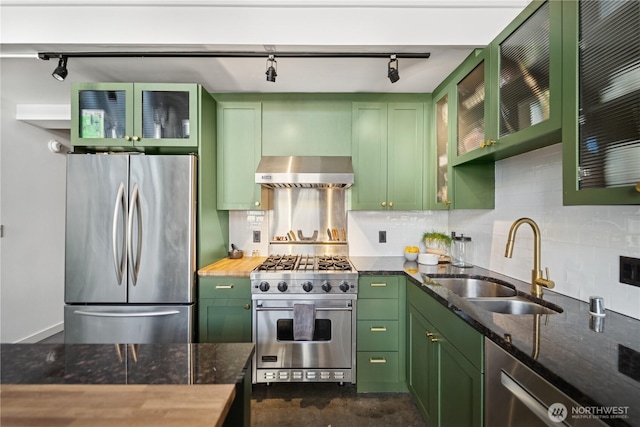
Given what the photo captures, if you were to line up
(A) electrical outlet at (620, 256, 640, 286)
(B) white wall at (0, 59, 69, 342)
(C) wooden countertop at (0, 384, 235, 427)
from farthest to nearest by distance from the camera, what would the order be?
(B) white wall at (0, 59, 69, 342), (A) electrical outlet at (620, 256, 640, 286), (C) wooden countertop at (0, 384, 235, 427)

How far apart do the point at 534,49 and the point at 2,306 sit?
5.01 m

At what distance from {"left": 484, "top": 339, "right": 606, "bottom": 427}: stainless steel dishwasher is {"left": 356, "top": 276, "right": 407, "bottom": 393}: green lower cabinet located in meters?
1.06

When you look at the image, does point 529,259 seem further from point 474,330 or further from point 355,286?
point 355,286

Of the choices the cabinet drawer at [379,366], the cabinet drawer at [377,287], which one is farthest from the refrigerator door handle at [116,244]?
the cabinet drawer at [379,366]

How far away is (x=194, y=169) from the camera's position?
2.20 metres

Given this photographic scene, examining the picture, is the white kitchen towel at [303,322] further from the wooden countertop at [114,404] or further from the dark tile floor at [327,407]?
the wooden countertop at [114,404]

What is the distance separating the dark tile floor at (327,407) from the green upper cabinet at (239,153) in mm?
1607

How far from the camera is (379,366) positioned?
221 centimetres

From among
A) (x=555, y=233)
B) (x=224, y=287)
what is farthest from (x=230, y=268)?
(x=555, y=233)

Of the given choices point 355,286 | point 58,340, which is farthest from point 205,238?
point 58,340

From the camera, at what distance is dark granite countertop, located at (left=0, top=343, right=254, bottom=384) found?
0.77 m

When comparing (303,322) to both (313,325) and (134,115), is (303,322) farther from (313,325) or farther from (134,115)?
(134,115)

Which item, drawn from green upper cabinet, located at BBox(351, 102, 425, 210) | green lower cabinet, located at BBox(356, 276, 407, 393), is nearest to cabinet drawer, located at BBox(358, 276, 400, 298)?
green lower cabinet, located at BBox(356, 276, 407, 393)

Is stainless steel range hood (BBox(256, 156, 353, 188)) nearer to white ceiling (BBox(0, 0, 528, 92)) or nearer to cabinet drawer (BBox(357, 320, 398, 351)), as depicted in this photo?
white ceiling (BBox(0, 0, 528, 92))
